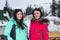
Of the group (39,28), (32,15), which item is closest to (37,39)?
(39,28)

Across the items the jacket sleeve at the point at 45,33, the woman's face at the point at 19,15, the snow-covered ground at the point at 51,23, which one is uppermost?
the woman's face at the point at 19,15

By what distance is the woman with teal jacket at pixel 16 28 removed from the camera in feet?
7.78

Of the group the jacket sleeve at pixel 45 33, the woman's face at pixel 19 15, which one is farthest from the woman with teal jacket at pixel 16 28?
the jacket sleeve at pixel 45 33

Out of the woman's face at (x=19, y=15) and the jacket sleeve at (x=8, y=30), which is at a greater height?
the woman's face at (x=19, y=15)

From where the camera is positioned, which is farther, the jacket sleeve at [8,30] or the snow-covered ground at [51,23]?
the snow-covered ground at [51,23]

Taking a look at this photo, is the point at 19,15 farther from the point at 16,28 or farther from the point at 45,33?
the point at 45,33

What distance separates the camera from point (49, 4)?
2.50 meters

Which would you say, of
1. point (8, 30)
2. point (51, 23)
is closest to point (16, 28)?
point (8, 30)

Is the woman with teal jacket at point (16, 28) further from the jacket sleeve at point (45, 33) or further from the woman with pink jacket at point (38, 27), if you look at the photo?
the jacket sleeve at point (45, 33)

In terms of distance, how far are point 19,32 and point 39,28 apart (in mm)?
241

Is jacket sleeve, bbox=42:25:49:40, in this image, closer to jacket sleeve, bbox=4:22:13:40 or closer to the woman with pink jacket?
the woman with pink jacket

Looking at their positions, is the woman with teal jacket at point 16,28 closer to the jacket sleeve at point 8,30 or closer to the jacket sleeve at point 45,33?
the jacket sleeve at point 8,30

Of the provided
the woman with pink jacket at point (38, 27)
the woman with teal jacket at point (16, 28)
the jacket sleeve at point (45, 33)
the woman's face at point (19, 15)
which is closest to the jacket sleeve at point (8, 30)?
the woman with teal jacket at point (16, 28)

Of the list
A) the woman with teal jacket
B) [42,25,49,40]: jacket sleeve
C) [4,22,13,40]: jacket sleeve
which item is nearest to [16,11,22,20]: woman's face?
the woman with teal jacket
